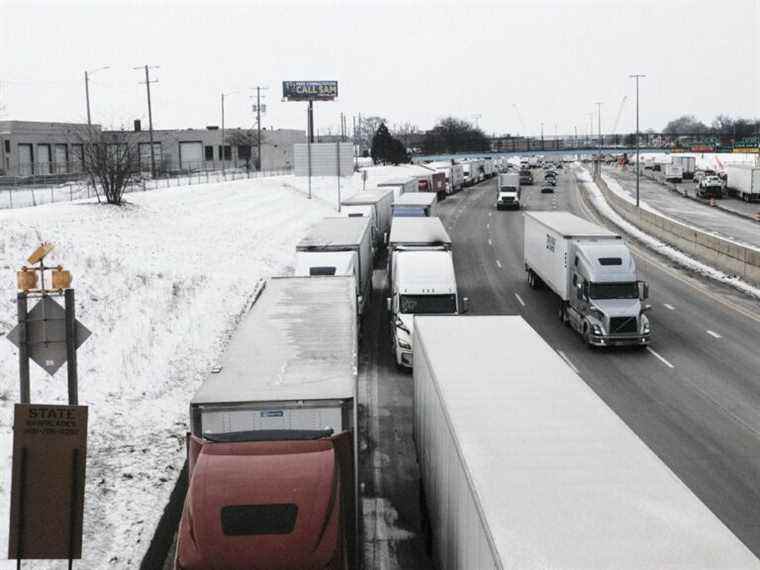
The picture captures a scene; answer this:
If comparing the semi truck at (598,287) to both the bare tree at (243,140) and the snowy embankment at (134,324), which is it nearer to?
the snowy embankment at (134,324)

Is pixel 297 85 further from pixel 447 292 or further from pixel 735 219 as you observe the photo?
pixel 447 292

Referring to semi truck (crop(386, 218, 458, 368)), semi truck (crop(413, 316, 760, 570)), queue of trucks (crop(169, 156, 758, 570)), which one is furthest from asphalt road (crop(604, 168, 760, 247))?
semi truck (crop(413, 316, 760, 570))

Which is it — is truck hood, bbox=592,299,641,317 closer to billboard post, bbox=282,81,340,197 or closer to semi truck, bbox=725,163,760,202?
semi truck, bbox=725,163,760,202

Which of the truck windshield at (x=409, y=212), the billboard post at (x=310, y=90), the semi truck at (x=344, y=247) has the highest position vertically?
the billboard post at (x=310, y=90)

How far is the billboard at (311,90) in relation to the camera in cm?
10864

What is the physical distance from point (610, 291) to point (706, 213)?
5016cm

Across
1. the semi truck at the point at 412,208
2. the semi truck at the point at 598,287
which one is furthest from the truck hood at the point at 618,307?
the semi truck at the point at 412,208

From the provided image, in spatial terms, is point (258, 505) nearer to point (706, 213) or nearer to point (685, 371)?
point (685, 371)

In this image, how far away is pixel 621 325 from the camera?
83.8 ft

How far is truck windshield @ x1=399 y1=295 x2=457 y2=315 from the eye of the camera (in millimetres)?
25000

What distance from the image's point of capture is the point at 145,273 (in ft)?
101

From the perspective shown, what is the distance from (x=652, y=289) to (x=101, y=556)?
93.7 feet

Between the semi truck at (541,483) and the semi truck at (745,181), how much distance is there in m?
77.0

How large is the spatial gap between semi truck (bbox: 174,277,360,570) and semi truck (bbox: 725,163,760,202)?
77883mm
